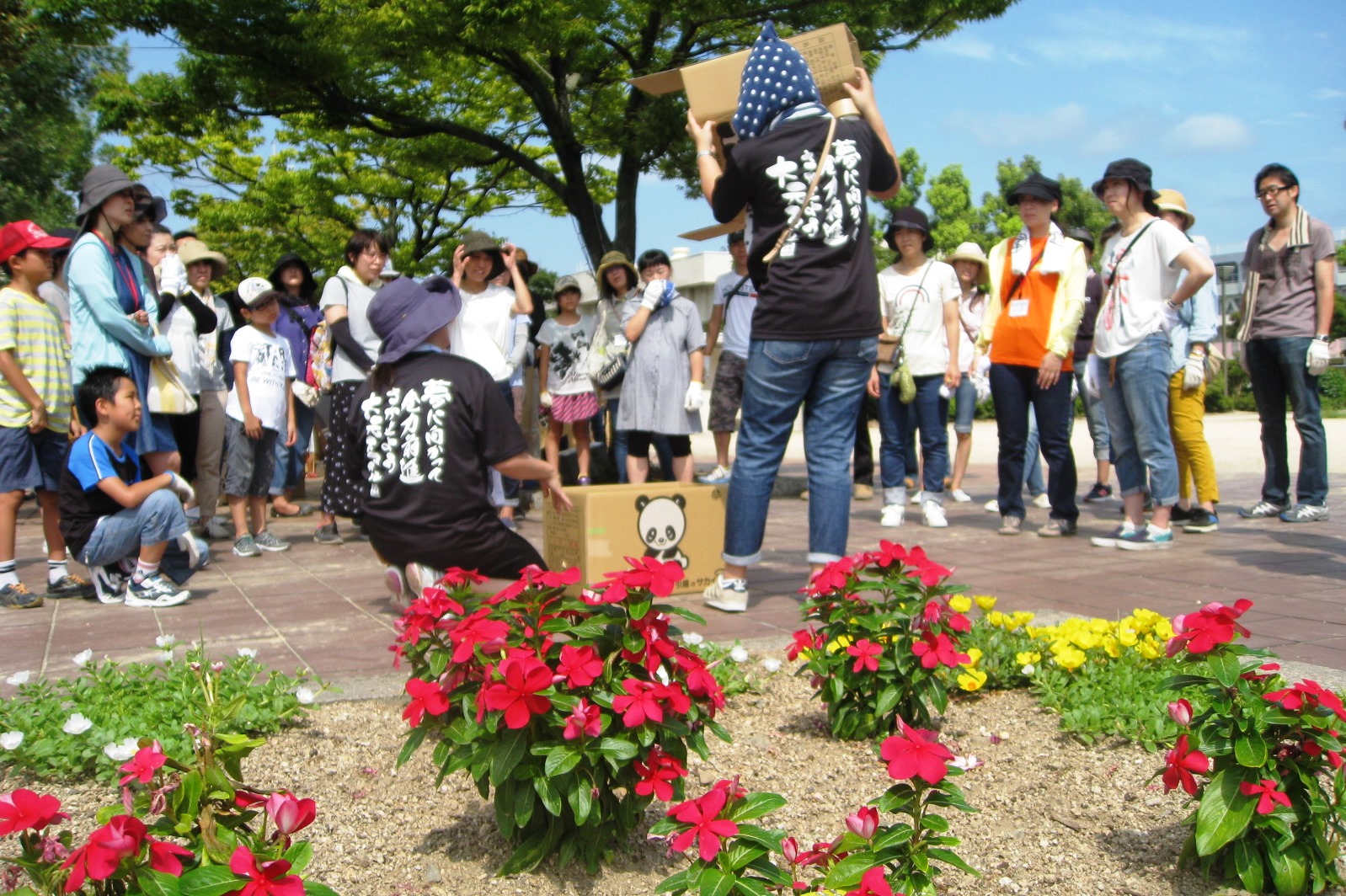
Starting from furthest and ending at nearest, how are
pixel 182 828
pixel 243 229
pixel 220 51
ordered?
1. pixel 243 229
2. pixel 220 51
3. pixel 182 828

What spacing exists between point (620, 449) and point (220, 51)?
5315 millimetres

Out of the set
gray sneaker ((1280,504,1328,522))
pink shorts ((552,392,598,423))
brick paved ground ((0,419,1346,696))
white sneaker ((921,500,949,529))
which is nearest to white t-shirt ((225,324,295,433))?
brick paved ground ((0,419,1346,696))

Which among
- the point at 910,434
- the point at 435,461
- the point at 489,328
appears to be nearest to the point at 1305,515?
the point at 910,434

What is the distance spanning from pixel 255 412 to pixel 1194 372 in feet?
19.0

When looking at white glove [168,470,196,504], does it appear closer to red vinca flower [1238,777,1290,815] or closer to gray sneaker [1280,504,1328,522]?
red vinca flower [1238,777,1290,815]

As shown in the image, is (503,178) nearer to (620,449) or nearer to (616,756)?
(620,449)

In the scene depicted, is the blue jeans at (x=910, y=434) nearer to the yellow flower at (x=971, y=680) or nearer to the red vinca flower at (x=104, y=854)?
the yellow flower at (x=971, y=680)

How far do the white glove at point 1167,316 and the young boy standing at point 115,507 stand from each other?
200 inches

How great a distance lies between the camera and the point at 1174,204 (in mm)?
7758

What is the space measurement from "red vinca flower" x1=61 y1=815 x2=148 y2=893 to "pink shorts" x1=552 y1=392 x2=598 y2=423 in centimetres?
763

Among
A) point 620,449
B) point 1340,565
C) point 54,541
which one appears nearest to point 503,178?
point 620,449

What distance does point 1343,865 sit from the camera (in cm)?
234

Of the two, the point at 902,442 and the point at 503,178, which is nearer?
the point at 902,442

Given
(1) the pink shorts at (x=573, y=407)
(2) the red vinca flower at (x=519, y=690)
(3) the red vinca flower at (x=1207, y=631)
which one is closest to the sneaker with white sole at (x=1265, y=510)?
(1) the pink shorts at (x=573, y=407)
